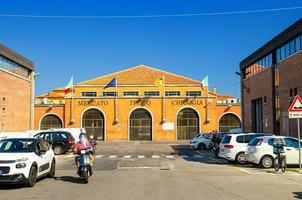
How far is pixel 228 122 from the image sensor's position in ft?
236

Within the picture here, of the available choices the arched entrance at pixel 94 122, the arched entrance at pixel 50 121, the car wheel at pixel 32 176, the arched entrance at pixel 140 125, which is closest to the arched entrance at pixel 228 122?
the arched entrance at pixel 140 125

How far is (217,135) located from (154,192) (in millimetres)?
22174

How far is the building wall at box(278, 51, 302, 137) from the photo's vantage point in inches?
1302

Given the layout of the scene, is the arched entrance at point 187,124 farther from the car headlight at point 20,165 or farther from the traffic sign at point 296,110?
the car headlight at point 20,165

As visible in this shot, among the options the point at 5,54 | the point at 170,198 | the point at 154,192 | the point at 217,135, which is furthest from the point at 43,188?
the point at 5,54

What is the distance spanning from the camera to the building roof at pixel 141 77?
75000 mm

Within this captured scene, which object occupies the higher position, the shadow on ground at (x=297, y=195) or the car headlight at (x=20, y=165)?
the car headlight at (x=20, y=165)

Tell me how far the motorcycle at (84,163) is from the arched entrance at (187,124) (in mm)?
53827

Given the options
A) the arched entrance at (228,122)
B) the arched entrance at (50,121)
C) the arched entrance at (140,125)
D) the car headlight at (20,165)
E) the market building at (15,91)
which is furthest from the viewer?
the arched entrance at (228,122)

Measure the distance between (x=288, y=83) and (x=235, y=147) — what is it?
42.2 ft

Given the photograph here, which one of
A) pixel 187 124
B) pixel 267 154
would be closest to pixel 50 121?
pixel 187 124

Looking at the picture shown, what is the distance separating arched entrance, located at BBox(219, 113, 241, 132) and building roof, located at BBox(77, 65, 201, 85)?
7277mm

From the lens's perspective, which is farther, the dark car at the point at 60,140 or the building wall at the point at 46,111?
the building wall at the point at 46,111

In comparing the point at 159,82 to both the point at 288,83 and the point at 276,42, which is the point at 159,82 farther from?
the point at 288,83
